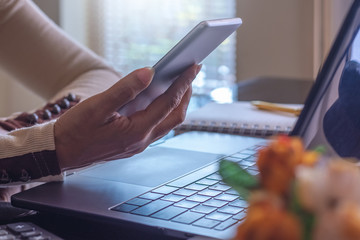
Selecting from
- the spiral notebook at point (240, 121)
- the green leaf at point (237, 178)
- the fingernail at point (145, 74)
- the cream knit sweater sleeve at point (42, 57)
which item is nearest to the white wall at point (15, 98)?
the cream knit sweater sleeve at point (42, 57)

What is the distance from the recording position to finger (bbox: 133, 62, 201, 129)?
668mm

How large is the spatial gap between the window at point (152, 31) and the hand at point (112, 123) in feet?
6.02

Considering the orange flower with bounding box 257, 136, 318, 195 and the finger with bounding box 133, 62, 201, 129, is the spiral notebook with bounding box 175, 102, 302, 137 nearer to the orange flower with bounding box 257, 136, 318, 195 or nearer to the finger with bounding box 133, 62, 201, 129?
the finger with bounding box 133, 62, 201, 129

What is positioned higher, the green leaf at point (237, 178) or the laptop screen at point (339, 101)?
the green leaf at point (237, 178)

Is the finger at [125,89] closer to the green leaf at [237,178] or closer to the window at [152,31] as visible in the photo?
the green leaf at [237,178]

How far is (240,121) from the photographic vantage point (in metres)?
1.04

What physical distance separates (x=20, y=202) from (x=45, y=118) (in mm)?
317

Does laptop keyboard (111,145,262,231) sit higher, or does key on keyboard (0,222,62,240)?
key on keyboard (0,222,62,240)

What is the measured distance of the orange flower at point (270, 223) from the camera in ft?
0.74

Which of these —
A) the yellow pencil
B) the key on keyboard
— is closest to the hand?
the key on keyboard

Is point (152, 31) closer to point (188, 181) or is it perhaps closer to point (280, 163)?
point (188, 181)

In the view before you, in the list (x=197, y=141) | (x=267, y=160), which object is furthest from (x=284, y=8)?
(x=267, y=160)

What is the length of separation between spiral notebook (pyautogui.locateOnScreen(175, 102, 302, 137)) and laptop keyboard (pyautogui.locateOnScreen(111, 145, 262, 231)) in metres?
0.34

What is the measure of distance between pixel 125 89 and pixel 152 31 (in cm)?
217
